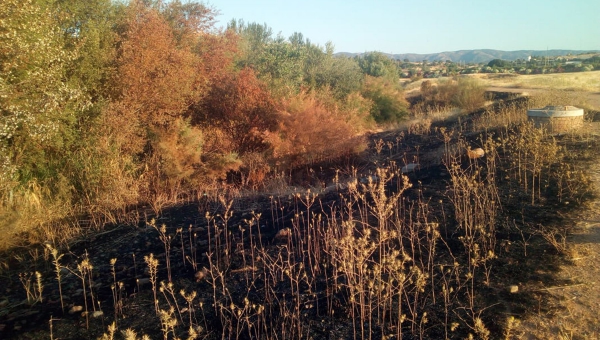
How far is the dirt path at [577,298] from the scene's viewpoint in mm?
3641

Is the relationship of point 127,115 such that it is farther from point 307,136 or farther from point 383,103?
point 383,103

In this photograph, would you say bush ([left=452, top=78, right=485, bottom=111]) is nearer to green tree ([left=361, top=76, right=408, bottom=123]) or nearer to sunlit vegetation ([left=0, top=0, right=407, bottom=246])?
green tree ([left=361, top=76, right=408, bottom=123])

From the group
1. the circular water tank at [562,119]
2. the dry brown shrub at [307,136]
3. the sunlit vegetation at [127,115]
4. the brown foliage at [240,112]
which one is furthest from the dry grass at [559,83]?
the brown foliage at [240,112]

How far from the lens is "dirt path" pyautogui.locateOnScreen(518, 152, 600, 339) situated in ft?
11.9

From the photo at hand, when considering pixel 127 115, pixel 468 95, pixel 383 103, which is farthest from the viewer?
pixel 383 103

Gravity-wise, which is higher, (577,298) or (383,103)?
(383,103)

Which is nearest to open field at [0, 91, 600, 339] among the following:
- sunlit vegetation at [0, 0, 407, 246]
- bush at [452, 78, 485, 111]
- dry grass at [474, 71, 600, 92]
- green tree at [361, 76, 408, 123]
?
sunlit vegetation at [0, 0, 407, 246]

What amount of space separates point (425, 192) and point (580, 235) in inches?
109

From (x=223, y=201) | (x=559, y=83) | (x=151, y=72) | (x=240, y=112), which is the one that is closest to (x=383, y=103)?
(x=559, y=83)

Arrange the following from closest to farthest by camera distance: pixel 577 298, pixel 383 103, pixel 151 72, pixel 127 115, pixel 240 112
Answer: pixel 577 298 → pixel 127 115 → pixel 151 72 → pixel 240 112 → pixel 383 103

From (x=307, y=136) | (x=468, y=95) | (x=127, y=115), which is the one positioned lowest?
(x=307, y=136)

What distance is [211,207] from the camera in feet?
28.0

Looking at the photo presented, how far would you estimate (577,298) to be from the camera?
4.15 m

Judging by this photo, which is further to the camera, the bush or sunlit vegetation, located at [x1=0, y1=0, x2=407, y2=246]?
the bush
